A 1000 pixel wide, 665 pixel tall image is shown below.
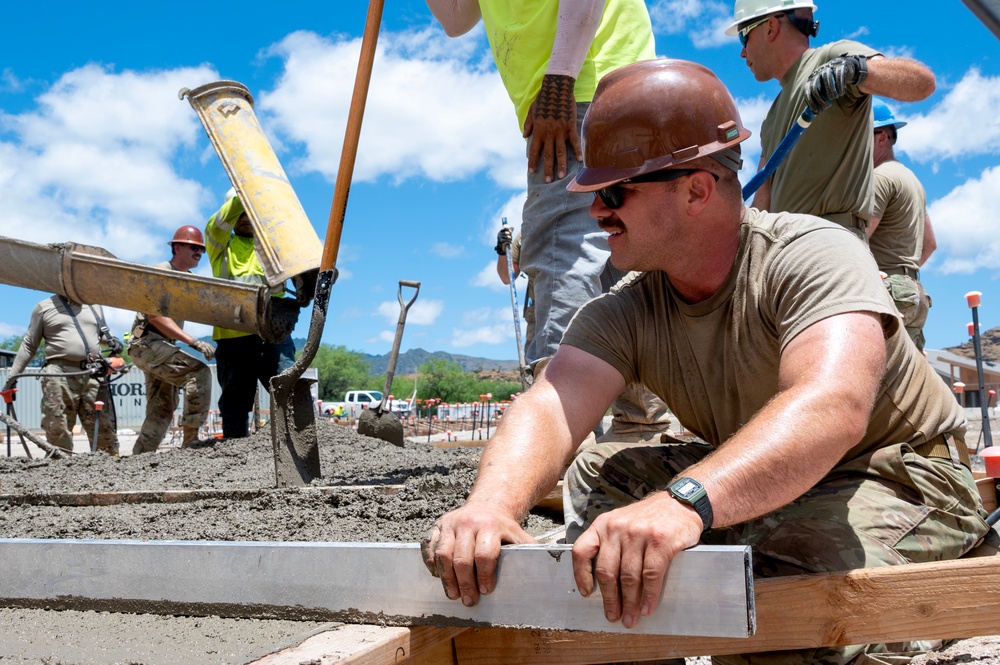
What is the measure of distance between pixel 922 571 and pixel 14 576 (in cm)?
192

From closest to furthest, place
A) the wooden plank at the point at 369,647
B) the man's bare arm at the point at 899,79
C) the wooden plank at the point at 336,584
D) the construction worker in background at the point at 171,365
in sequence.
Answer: the wooden plank at the point at 336,584 < the wooden plank at the point at 369,647 < the man's bare arm at the point at 899,79 < the construction worker in background at the point at 171,365

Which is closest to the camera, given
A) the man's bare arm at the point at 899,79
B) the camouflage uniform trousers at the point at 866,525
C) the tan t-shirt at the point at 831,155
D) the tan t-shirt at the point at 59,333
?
the camouflage uniform trousers at the point at 866,525

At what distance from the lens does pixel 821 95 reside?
3.05 meters

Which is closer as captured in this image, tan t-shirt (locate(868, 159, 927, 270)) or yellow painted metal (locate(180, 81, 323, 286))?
tan t-shirt (locate(868, 159, 927, 270))

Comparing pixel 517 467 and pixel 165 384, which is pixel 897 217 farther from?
pixel 165 384

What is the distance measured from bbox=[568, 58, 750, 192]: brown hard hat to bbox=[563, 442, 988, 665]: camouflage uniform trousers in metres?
0.76

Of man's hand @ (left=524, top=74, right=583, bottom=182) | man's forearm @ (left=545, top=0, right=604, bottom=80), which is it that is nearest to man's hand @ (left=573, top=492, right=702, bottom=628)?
man's hand @ (left=524, top=74, right=583, bottom=182)

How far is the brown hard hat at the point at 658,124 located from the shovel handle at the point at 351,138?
216cm

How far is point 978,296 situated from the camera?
4.96m

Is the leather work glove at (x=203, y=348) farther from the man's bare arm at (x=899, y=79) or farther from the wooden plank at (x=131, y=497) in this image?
the man's bare arm at (x=899, y=79)

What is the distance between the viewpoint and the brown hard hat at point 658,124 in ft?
5.98

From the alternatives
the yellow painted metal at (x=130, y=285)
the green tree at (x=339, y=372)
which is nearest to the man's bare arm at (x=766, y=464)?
the yellow painted metal at (x=130, y=285)

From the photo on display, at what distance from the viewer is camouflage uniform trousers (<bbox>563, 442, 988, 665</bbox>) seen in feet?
5.12

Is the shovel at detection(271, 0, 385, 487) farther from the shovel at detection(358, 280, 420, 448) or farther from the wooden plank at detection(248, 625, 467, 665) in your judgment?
the shovel at detection(358, 280, 420, 448)
